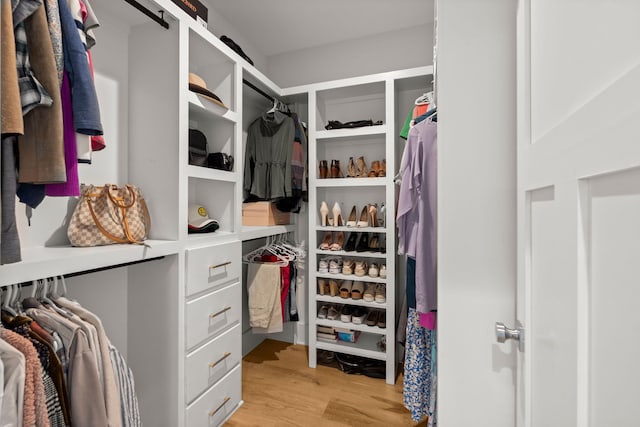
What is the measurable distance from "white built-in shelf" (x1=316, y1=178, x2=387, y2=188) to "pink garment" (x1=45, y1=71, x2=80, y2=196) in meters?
1.53

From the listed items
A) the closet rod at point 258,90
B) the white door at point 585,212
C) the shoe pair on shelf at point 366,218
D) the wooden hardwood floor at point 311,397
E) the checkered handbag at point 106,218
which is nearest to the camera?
the white door at point 585,212

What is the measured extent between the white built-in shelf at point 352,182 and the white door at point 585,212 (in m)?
1.51

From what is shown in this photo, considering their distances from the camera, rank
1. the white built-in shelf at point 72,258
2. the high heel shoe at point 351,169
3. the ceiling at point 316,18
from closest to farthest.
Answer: the white built-in shelf at point 72,258, the ceiling at point 316,18, the high heel shoe at point 351,169

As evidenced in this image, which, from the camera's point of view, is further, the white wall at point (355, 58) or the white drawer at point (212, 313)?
the white wall at point (355, 58)

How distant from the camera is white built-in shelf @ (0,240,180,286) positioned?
833mm

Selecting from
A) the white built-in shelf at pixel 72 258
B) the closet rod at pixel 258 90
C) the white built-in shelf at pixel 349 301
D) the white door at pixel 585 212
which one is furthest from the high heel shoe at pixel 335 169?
the white door at pixel 585 212

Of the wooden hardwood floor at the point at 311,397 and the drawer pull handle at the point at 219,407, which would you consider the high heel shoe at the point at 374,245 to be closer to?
the wooden hardwood floor at the point at 311,397

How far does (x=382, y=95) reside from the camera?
7.64 feet

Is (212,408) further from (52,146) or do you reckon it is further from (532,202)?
(532,202)

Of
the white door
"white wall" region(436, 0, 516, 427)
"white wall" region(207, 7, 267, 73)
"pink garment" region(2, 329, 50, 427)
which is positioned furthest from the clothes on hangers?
"white wall" region(207, 7, 267, 73)

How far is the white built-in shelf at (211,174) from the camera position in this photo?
4.76ft

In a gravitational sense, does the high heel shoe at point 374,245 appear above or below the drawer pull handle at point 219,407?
above

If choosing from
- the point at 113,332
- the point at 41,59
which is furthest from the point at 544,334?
the point at 113,332

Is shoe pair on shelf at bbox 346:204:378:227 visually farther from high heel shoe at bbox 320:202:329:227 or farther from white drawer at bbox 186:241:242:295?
white drawer at bbox 186:241:242:295
